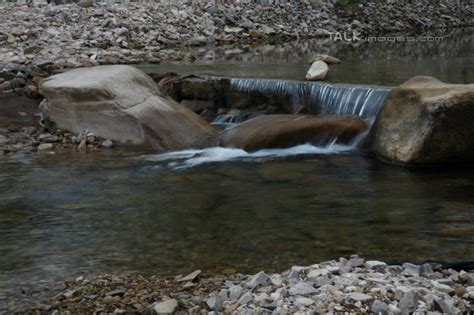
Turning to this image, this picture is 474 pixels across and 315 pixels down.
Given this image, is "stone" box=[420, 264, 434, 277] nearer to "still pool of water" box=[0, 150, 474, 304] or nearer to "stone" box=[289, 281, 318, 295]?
"still pool of water" box=[0, 150, 474, 304]

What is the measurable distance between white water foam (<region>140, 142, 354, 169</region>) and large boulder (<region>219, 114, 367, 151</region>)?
109mm

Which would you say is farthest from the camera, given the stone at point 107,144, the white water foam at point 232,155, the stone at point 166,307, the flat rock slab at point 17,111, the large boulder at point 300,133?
the flat rock slab at point 17,111

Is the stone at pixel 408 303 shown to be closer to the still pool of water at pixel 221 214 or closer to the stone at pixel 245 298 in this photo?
the stone at pixel 245 298

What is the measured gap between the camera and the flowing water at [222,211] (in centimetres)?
624

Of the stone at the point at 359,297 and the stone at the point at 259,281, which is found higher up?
the stone at the point at 359,297

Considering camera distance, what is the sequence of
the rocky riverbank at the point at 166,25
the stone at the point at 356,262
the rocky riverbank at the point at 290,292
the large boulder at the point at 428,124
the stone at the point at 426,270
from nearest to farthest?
1. the rocky riverbank at the point at 290,292
2. the stone at the point at 426,270
3. the stone at the point at 356,262
4. the large boulder at the point at 428,124
5. the rocky riverbank at the point at 166,25

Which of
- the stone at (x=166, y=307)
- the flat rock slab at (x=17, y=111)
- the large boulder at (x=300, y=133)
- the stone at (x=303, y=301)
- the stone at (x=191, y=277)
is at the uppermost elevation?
the stone at (x=303, y=301)

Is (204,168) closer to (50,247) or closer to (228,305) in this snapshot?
(50,247)

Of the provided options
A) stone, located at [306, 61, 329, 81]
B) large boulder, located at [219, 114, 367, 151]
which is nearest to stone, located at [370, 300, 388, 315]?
large boulder, located at [219, 114, 367, 151]

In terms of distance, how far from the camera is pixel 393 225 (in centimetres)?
715

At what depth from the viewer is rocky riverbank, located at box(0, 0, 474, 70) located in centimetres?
2274

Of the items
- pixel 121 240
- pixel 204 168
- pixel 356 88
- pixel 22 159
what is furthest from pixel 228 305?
pixel 356 88

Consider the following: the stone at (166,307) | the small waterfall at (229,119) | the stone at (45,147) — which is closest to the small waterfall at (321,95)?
the small waterfall at (229,119)

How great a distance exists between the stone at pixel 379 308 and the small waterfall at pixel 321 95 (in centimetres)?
760
